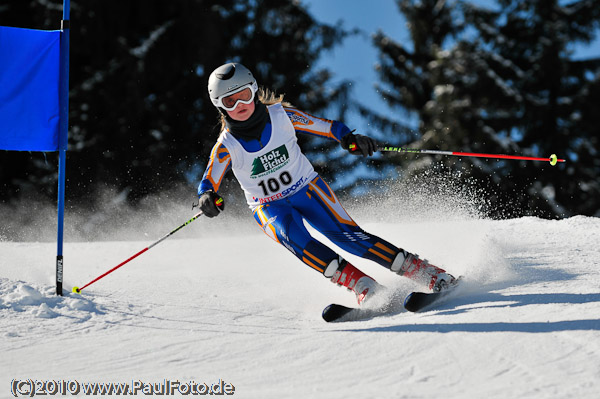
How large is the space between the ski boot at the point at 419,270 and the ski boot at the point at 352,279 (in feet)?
0.84

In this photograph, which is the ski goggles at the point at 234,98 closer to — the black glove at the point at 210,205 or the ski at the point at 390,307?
the black glove at the point at 210,205

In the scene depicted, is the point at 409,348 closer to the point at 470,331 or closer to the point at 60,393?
the point at 470,331

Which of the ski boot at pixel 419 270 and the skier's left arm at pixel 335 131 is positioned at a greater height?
the skier's left arm at pixel 335 131

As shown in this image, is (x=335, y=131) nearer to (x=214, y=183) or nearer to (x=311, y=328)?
(x=214, y=183)

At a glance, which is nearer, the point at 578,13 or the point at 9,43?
the point at 9,43

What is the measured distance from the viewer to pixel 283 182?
4.02 metres

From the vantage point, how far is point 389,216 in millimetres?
7020

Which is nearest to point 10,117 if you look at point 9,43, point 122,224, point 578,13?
point 9,43

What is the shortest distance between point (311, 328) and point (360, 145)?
1.22 meters

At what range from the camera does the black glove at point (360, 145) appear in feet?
13.1

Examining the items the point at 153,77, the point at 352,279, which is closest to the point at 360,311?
the point at 352,279

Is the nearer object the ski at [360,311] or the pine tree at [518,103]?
the ski at [360,311]

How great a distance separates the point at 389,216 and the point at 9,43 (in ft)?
13.8

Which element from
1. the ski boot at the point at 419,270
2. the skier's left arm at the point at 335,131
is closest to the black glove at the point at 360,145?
the skier's left arm at the point at 335,131
